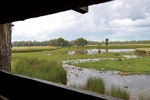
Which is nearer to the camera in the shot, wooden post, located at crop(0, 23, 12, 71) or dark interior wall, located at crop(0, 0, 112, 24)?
dark interior wall, located at crop(0, 0, 112, 24)

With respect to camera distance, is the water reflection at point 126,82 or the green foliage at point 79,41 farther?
the green foliage at point 79,41

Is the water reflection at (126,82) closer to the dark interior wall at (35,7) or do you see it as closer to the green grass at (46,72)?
the green grass at (46,72)

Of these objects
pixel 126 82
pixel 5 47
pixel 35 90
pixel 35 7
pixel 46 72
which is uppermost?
pixel 35 7

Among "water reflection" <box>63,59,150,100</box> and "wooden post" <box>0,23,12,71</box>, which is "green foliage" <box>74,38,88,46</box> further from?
"wooden post" <box>0,23,12,71</box>

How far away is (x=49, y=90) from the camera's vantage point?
172 centimetres

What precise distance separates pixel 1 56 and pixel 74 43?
295ft

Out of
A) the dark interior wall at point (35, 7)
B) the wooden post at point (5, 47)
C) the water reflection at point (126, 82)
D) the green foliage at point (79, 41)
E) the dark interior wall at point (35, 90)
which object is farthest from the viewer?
the green foliage at point (79, 41)

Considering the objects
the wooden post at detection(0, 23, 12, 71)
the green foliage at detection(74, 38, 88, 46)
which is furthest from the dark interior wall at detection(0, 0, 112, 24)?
the green foliage at detection(74, 38, 88, 46)

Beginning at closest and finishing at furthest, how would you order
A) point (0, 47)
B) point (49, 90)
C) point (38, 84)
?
point (49, 90) → point (38, 84) → point (0, 47)

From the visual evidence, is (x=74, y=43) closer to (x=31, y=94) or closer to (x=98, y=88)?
(x=98, y=88)

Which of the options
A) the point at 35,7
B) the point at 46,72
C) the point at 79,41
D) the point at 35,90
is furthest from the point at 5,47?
the point at 79,41

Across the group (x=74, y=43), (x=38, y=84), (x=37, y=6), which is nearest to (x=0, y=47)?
(x=38, y=84)

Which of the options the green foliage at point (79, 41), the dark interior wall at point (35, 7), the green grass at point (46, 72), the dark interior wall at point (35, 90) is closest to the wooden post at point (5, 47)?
the dark interior wall at point (35, 90)

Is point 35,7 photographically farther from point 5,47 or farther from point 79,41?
point 79,41
